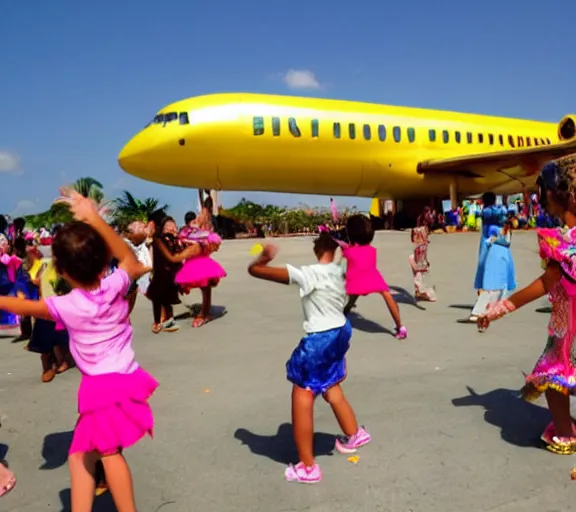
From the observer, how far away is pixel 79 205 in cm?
271

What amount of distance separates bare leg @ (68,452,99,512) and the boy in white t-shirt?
1.13m

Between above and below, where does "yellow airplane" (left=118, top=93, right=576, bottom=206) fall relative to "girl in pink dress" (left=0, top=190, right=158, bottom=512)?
above

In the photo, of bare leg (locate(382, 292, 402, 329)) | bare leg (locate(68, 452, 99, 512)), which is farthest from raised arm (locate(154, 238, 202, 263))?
bare leg (locate(68, 452, 99, 512))

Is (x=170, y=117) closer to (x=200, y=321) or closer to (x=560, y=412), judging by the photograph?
(x=200, y=321)

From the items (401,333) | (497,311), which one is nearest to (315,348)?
(497,311)

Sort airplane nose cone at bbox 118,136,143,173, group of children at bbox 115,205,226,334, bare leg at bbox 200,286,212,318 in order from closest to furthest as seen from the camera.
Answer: group of children at bbox 115,205,226,334
bare leg at bbox 200,286,212,318
airplane nose cone at bbox 118,136,143,173

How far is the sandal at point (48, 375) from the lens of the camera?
17.7 ft

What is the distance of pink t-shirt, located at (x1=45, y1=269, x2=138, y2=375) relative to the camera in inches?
99.3

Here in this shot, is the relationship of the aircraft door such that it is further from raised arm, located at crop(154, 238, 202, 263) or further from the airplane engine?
raised arm, located at crop(154, 238, 202, 263)

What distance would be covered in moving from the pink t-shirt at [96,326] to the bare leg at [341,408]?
1.24 m

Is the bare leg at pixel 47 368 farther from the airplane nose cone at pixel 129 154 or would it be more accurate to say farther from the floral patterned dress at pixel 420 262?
the airplane nose cone at pixel 129 154

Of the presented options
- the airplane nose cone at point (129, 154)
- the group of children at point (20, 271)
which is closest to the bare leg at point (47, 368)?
the group of children at point (20, 271)

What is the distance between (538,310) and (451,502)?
20.2ft

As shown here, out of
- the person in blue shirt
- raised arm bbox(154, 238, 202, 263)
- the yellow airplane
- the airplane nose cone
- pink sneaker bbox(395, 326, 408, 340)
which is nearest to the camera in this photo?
pink sneaker bbox(395, 326, 408, 340)
